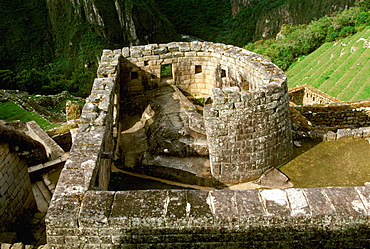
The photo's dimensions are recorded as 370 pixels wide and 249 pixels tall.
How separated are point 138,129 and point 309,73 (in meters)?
28.4

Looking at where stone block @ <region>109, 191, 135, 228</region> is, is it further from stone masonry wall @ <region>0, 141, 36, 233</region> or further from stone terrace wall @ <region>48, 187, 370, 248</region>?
stone masonry wall @ <region>0, 141, 36, 233</region>

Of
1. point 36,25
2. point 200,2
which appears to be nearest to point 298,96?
point 36,25

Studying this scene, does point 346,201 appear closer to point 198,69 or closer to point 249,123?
point 249,123

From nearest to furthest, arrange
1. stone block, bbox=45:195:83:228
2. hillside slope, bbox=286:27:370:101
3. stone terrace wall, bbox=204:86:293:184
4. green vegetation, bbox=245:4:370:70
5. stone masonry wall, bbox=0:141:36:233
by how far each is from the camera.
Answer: stone block, bbox=45:195:83:228, stone masonry wall, bbox=0:141:36:233, stone terrace wall, bbox=204:86:293:184, hillside slope, bbox=286:27:370:101, green vegetation, bbox=245:4:370:70

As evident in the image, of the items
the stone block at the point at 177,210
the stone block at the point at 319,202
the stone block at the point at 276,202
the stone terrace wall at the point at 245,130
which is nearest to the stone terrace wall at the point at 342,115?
the stone terrace wall at the point at 245,130

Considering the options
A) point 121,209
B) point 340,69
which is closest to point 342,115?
point 121,209

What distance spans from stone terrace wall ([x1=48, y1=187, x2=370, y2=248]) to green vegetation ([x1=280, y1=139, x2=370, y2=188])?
140 inches

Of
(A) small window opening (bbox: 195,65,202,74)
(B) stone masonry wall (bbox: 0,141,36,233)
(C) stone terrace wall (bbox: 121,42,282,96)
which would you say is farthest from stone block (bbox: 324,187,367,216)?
(A) small window opening (bbox: 195,65,202,74)

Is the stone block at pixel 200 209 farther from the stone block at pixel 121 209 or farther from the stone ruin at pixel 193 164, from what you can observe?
the stone block at pixel 121 209

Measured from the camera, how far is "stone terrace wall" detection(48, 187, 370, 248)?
16.3 feet

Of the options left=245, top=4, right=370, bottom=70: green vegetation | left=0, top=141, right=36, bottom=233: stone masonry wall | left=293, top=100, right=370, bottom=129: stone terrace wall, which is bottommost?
left=245, top=4, right=370, bottom=70: green vegetation

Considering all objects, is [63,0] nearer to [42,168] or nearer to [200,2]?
[200,2]

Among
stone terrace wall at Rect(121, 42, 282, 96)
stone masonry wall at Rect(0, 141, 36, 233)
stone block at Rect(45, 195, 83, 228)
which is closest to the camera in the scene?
stone block at Rect(45, 195, 83, 228)

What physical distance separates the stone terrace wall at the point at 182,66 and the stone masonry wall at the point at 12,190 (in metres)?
5.17
